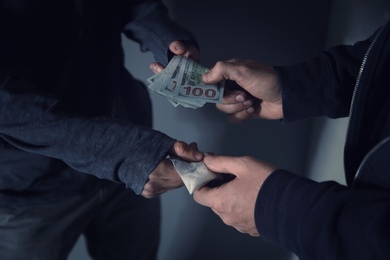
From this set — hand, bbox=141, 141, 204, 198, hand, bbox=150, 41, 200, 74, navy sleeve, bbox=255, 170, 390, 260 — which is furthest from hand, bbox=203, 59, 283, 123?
navy sleeve, bbox=255, 170, 390, 260

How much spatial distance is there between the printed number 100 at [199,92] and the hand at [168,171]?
8.4 inches

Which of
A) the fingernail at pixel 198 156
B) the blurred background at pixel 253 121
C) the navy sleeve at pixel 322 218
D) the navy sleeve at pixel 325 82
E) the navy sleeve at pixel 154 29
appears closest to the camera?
the navy sleeve at pixel 322 218

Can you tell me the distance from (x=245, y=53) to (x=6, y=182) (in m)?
0.86

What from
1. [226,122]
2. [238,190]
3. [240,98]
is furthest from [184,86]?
[226,122]

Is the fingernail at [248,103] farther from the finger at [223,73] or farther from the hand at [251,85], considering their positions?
the finger at [223,73]

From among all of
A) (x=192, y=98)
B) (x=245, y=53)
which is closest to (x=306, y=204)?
(x=192, y=98)

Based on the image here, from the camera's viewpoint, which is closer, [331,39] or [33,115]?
[33,115]

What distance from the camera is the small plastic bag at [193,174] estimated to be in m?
0.84

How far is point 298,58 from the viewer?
1389 mm

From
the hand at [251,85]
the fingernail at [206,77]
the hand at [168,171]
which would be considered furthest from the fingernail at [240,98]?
the hand at [168,171]

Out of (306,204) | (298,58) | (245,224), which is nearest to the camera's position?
(306,204)

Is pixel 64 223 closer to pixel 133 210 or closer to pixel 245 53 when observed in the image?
pixel 133 210

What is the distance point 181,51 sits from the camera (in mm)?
1103

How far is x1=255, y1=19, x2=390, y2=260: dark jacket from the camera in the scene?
598 mm
